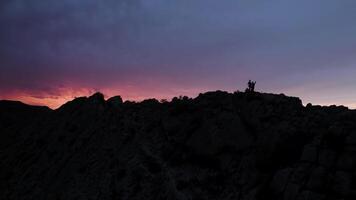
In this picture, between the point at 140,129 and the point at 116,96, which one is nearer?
the point at 140,129

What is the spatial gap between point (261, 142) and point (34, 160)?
2033 cm

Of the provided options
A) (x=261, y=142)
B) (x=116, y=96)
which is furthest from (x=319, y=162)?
(x=116, y=96)

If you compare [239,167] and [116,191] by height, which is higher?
[239,167]

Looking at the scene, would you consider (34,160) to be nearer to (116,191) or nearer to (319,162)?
(116,191)

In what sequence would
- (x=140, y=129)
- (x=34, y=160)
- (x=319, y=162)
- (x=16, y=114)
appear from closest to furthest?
(x=319, y=162)
(x=140, y=129)
(x=34, y=160)
(x=16, y=114)

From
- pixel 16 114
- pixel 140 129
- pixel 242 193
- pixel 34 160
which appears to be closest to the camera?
pixel 242 193

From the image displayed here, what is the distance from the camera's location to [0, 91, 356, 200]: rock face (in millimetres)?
20000

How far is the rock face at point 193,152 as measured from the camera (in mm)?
20000

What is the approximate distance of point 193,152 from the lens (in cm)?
2552

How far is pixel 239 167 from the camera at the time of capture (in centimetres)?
2319

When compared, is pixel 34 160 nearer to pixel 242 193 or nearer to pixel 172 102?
pixel 172 102

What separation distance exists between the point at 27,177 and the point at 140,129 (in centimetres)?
1052

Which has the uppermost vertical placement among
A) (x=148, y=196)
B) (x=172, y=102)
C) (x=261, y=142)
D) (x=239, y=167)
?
(x=172, y=102)

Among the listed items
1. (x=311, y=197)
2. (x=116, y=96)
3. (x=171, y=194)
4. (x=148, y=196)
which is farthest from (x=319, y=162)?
(x=116, y=96)
